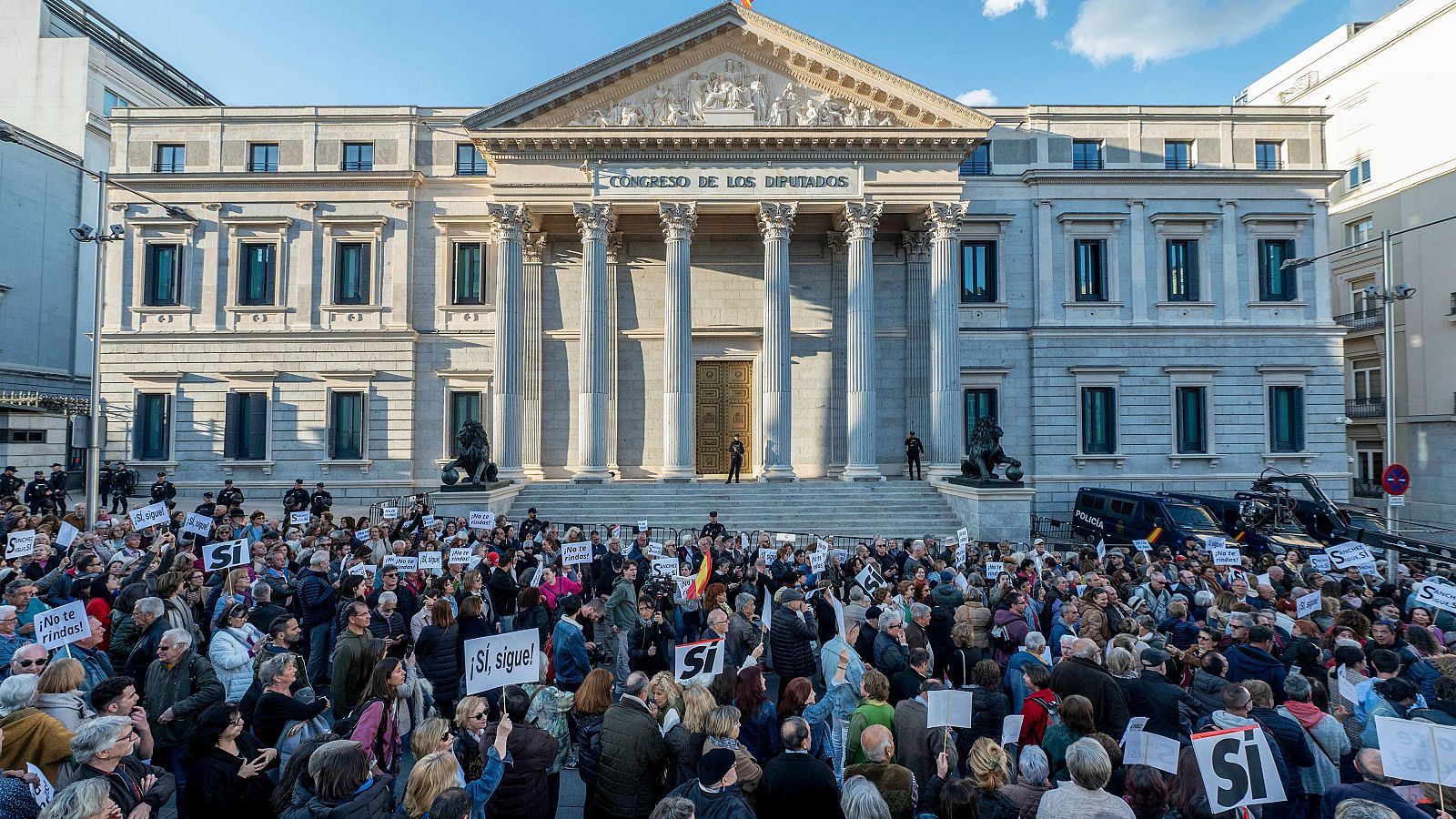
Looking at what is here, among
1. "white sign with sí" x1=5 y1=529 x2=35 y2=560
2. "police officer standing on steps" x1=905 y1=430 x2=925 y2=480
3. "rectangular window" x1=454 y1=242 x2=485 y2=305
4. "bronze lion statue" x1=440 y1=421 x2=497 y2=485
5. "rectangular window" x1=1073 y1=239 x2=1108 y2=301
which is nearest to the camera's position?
"white sign with sí" x1=5 y1=529 x2=35 y2=560

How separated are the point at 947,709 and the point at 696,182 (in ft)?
78.7

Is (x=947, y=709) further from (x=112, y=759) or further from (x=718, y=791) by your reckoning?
(x=112, y=759)

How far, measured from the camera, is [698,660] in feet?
23.2

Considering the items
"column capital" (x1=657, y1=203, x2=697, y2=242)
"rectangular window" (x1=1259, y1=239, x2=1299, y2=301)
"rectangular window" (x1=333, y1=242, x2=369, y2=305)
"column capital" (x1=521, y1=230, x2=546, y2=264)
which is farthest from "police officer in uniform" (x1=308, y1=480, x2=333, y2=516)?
"rectangular window" (x1=1259, y1=239, x2=1299, y2=301)

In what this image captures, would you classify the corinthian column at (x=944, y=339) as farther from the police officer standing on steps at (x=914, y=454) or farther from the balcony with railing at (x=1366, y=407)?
the balcony with railing at (x=1366, y=407)

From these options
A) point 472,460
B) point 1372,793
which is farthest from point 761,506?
point 1372,793

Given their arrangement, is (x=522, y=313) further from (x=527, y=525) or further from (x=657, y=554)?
(x=657, y=554)

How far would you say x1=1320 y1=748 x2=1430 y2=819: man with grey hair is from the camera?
15.2ft

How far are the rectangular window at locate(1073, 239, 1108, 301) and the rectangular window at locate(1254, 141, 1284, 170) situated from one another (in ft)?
25.5

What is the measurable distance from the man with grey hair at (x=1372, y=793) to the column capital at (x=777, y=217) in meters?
23.8

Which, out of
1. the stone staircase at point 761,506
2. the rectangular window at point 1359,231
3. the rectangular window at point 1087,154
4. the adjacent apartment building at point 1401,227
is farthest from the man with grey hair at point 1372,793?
the rectangular window at point 1359,231

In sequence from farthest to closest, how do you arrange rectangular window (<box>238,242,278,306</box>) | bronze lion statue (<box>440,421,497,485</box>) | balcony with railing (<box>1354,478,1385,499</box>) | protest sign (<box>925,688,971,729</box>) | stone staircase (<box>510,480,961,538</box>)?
balcony with railing (<box>1354,478,1385,499</box>), rectangular window (<box>238,242,278,306</box>), stone staircase (<box>510,480,961,538</box>), bronze lion statue (<box>440,421,497,485</box>), protest sign (<box>925,688,971,729</box>)

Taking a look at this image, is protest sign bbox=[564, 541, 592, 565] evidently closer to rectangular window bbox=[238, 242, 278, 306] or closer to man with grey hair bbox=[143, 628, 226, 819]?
man with grey hair bbox=[143, 628, 226, 819]

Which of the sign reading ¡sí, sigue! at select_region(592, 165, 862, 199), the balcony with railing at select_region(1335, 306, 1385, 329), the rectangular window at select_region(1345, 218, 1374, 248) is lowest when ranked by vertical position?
the balcony with railing at select_region(1335, 306, 1385, 329)
